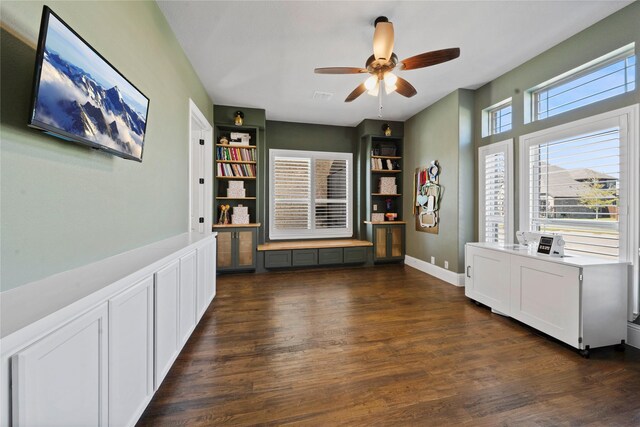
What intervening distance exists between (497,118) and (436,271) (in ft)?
8.29

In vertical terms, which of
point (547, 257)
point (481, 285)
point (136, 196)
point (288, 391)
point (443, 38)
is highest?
point (443, 38)

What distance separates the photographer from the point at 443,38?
2.67 metres

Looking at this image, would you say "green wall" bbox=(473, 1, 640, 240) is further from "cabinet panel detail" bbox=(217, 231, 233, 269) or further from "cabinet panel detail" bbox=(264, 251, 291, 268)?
"cabinet panel detail" bbox=(217, 231, 233, 269)

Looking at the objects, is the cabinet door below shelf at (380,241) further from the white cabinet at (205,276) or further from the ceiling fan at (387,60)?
the white cabinet at (205,276)

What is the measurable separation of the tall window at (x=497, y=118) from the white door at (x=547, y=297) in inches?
79.5

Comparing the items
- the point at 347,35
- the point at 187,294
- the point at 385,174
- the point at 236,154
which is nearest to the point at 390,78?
the point at 347,35

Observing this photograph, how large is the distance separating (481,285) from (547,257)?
85 cm

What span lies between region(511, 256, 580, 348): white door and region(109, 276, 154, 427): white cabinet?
3.11 meters

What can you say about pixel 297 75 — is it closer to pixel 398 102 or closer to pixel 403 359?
pixel 398 102

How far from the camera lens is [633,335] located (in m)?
2.25

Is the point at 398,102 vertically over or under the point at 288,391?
over

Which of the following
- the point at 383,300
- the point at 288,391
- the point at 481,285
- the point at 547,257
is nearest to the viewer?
A: the point at 288,391

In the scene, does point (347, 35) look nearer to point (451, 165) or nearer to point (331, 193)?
point (451, 165)

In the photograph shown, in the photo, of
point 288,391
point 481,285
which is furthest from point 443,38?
point 288,391
